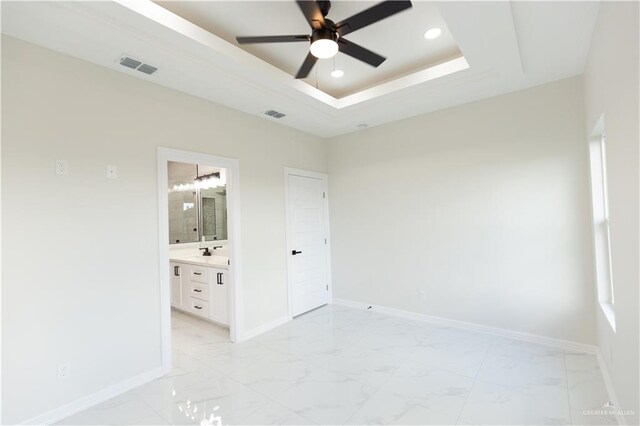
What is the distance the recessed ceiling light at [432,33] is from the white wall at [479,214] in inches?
51.0

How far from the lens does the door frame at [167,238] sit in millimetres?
2883

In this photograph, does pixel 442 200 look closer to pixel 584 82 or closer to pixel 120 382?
pixel 584 82

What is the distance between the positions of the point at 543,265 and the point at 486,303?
75cm

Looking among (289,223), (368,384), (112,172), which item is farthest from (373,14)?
(289,223)

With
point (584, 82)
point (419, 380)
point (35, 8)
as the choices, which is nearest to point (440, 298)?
point (419, 380)

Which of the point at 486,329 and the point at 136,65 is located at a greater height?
the point at 136,65

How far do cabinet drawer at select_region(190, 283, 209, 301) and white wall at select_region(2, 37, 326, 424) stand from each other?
1.32 meters

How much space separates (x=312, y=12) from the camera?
184 centimetres

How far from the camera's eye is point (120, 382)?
2561mm

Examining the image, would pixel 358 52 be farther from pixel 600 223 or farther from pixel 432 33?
pixel 600 223

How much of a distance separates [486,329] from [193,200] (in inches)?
196

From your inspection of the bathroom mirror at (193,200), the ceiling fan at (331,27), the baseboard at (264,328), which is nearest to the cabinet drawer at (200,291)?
the baseboard at (264,328)

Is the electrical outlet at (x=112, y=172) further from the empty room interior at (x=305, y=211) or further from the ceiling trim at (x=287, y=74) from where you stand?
the ceiling trim at (x=287, y=74)

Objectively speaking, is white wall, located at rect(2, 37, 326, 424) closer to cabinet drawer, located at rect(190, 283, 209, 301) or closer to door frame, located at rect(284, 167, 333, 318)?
cabinet drawer, located at rect(190, 283, 209, 301)
